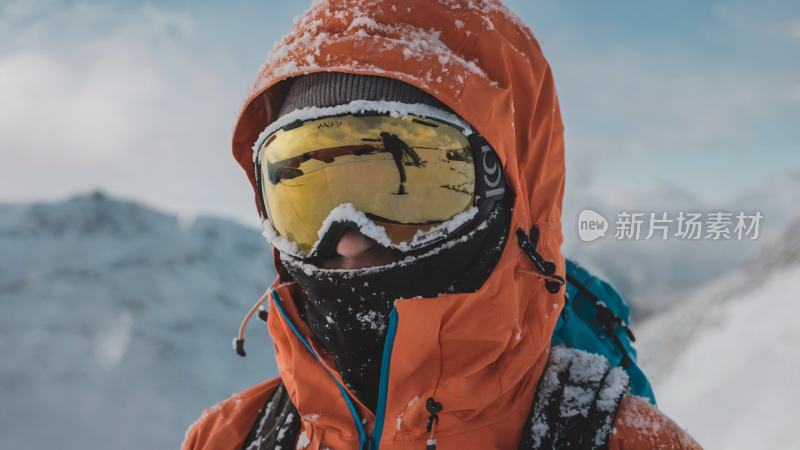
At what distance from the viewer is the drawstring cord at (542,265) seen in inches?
62.4

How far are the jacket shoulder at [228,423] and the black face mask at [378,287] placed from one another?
0.48 m

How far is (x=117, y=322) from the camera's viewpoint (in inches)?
459

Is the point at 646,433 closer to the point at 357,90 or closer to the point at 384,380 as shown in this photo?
the point at 384,380

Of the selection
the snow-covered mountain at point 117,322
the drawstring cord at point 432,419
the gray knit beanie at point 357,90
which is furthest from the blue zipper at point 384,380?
the snow-covered mountain at point 117,322

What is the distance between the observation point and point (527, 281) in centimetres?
164

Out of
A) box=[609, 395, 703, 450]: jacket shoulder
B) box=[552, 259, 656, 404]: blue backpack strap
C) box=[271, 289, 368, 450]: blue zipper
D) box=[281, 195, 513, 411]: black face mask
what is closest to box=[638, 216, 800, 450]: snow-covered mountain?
box=[552, 259, 656, 404]: blue backpack strap

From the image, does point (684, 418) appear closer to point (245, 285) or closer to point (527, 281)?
point (527, 281)

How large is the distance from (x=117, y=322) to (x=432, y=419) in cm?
1174

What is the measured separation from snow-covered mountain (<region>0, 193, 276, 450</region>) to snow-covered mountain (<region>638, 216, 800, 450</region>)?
7.78m

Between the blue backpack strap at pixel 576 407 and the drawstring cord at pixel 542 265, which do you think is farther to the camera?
the drawstring cord at pixel 542 265

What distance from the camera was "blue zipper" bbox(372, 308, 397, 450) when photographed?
1.48 meters

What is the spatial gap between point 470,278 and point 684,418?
114 inches

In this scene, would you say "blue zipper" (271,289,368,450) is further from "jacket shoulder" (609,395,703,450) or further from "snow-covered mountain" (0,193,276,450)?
"snow-covered mountain" (0,193,276,450)

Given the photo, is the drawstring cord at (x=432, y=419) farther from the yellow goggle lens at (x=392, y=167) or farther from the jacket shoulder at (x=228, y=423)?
the jacket shoulder at (x=228, y=423)
